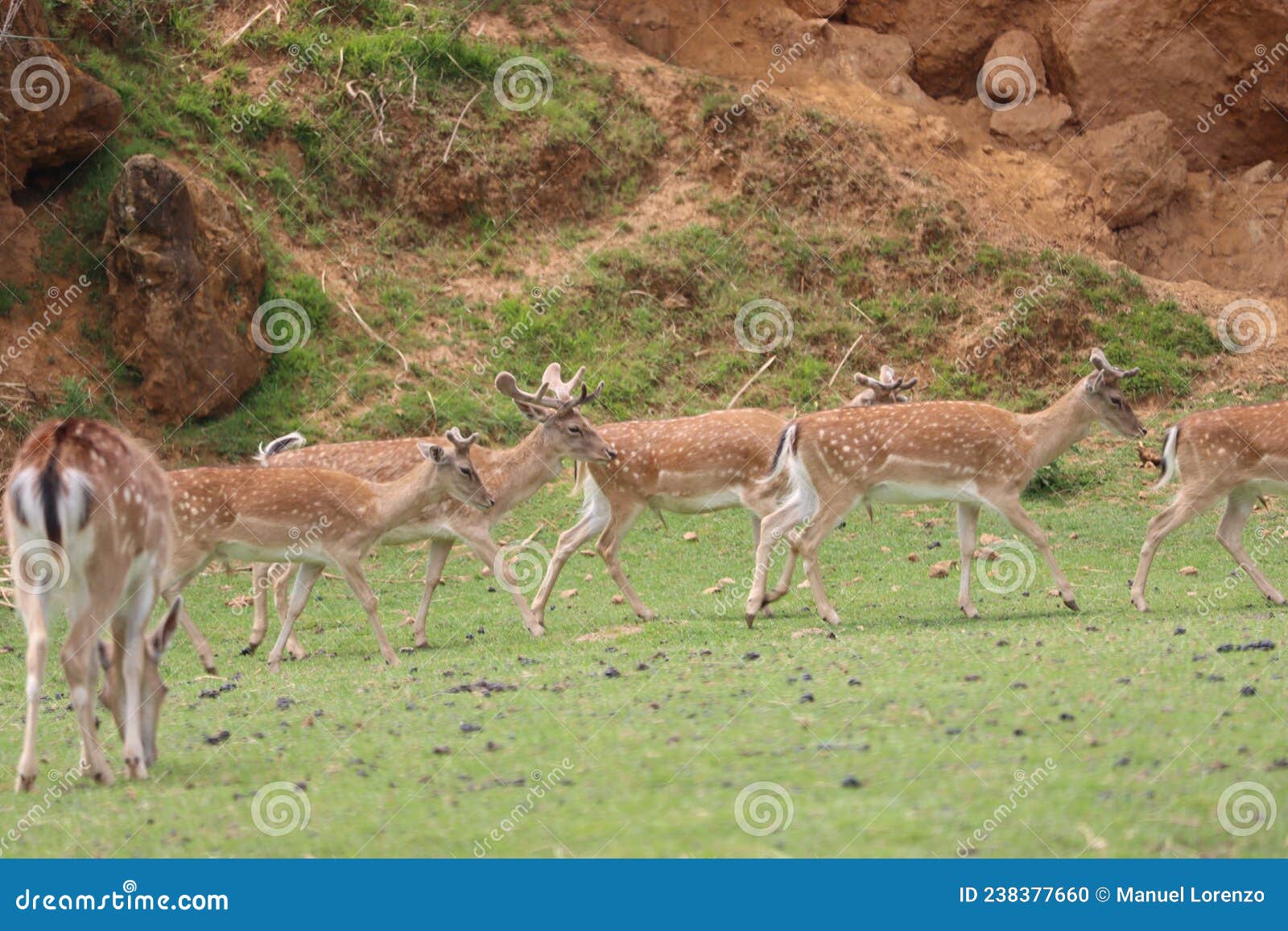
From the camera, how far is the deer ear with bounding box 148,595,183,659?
7746 mm

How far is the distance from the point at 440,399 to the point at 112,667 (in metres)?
12.5

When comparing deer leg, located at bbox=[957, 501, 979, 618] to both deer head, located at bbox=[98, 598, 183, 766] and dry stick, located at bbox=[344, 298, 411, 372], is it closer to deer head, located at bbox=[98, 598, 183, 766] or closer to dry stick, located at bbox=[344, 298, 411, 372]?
deer head, located at bbox=[98, 598, 183, 766]

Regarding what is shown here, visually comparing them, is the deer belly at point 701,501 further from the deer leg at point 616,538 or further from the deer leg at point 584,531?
the deer leg at point 584,531

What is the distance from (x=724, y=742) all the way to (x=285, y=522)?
18.4 ft

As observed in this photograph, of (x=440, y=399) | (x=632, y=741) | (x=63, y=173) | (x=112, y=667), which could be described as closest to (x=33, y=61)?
(x=63, y=173)

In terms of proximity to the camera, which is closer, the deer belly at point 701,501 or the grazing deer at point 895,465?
the grazing deer at point 895,465

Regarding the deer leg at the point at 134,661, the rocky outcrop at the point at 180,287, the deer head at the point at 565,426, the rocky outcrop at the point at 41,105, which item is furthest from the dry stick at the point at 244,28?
the deer leg at the point at 134,661

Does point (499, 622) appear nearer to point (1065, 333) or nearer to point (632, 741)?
point (632, 741)

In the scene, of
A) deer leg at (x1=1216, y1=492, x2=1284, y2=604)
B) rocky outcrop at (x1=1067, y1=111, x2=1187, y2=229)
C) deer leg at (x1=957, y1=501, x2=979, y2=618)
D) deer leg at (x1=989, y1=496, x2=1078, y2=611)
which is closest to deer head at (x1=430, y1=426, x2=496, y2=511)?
deer leg at (x1=957, y1=501, x2=979, y2=618)

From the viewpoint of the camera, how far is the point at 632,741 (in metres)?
7.34

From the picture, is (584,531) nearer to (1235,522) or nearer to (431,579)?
A: (431,579)

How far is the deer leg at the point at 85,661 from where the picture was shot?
729 cm

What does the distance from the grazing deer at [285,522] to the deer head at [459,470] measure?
43 centimetres

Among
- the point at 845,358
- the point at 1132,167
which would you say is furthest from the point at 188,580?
the point at 1132,167
